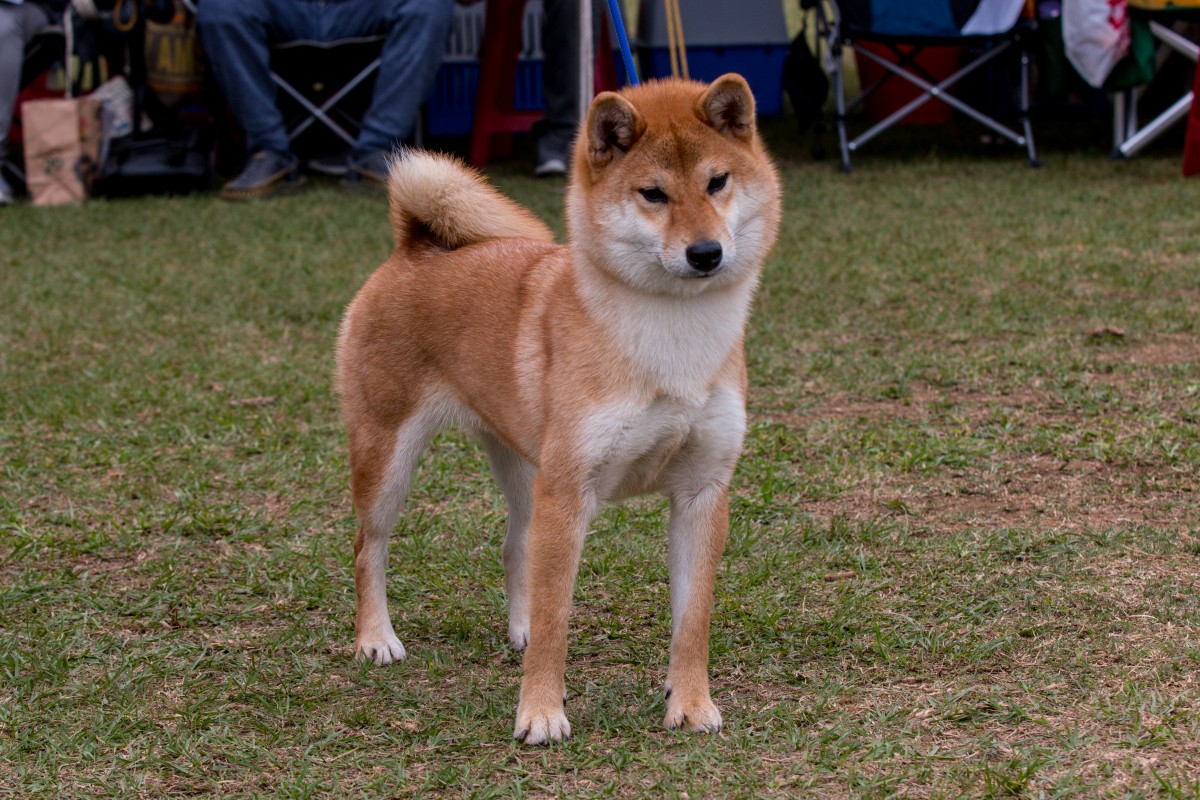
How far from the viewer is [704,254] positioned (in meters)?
2.46

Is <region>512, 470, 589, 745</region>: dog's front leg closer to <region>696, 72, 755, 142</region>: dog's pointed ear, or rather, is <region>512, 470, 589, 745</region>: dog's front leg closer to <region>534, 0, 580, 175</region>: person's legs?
<region>696, 72, 755, 142</region>: dog's pointed ear

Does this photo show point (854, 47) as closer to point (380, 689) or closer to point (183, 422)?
point (183, 422)

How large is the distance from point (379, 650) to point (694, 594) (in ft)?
2.66

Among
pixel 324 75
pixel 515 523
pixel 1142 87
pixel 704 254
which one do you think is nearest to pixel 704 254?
pixel 704 254

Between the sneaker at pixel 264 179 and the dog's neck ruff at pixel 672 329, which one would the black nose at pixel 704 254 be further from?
the sneaker at pixel 264 179

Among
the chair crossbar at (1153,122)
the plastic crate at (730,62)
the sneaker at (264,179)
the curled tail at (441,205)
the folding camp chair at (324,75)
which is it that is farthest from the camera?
the plastic crate at (730,62)

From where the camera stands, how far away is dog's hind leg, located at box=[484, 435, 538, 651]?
3.21 metres

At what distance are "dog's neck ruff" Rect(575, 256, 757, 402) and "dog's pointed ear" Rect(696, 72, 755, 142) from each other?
0.29 m

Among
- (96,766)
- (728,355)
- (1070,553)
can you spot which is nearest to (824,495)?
(1070,553)

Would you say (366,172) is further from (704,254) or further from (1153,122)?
(704,254)

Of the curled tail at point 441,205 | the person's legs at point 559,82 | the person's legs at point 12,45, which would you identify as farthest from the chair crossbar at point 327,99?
the curled tail at point 441,205

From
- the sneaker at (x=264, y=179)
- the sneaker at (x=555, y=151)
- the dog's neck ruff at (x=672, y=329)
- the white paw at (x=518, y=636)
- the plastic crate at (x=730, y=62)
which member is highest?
the dog's neck ruff at (x=672, y=329)

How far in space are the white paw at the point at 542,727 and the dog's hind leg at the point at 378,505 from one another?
549mm

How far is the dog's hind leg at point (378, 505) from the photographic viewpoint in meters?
3.08
